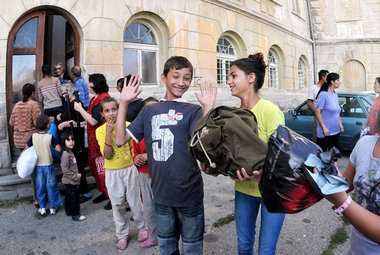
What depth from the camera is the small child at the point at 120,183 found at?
3.11 metres

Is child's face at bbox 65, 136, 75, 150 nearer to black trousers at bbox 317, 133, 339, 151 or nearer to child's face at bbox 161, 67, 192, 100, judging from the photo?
child's face at bbox 161, 67, 192, 100

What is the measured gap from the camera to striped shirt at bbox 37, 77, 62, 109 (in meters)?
5.35

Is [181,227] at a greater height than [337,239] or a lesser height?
greater

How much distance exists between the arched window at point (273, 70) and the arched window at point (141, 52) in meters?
7.11

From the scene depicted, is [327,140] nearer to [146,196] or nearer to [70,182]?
[146,196]

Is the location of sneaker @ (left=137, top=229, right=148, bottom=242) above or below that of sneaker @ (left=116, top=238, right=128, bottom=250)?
above

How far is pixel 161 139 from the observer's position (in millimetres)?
2061

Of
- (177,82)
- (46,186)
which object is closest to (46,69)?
(46,186)

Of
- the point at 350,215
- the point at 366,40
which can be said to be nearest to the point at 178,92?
the point at 350,215

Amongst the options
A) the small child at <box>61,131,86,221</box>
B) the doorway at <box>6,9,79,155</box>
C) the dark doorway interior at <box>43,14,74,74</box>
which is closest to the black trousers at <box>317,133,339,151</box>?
the small child at <box>61,131,86,221</box>

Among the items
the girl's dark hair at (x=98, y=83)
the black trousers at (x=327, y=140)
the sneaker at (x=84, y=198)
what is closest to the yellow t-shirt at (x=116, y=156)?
the girl's dark hair at (x=98, y=83)

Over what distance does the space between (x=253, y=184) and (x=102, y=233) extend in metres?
2.43

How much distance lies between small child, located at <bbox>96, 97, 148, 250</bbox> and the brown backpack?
1.73 metres

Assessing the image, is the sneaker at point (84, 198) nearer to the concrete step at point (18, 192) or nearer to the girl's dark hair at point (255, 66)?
the concrete step at point (18, 192)
